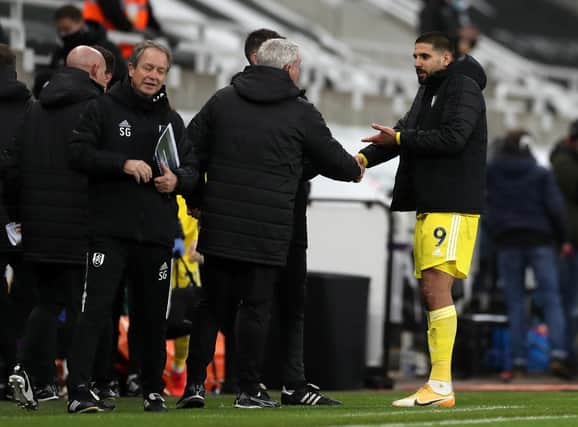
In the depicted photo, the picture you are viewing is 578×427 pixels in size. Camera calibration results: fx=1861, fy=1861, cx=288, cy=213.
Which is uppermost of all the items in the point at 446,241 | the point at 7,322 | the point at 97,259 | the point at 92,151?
the point at 92,151

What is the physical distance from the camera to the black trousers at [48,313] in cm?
1088

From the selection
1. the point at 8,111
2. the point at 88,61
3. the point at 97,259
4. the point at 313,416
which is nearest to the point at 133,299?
the point at 97,259

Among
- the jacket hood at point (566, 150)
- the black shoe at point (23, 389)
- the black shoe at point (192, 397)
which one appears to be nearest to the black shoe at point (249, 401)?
the black shoe at point (192, 397)

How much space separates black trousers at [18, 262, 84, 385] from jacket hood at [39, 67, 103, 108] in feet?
3.15

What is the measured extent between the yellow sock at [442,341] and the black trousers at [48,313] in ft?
6.83

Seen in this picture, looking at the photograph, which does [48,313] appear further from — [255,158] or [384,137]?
[384,137]

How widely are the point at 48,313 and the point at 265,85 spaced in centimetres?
195

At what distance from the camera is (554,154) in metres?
16.8

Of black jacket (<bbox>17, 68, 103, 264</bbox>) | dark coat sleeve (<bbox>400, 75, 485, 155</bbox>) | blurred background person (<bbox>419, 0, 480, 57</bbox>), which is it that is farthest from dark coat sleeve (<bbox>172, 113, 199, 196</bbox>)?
blurred background person (<bbox>419, 0, 480, 57</bbox>)

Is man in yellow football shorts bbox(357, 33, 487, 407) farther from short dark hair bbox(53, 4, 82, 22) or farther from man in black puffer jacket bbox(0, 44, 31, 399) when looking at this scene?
short dark hair bbox(53, 4, 82, 22)

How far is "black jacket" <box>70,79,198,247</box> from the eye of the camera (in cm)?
993

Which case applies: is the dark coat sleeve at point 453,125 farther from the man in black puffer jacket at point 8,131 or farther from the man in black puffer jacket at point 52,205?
the man in black puffer jacket at point 8,131

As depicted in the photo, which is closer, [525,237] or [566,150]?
[525,237]

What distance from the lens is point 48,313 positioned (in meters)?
11.0
